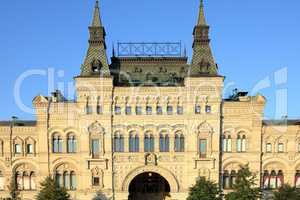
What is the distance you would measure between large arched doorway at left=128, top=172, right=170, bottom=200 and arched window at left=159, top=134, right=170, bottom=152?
246 inches

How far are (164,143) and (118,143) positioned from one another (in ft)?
20.1

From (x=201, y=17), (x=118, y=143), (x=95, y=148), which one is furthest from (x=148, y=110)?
(x=201, y=17)

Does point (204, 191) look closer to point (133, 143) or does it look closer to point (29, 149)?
point (133, 143)

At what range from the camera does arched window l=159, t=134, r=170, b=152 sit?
39375mm

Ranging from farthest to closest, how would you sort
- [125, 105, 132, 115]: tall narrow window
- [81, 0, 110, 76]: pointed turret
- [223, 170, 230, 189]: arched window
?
[223, 170, 230, 189]: arched window, [81, 0, 110, 76]: pointed turret, [125, 105, 132, 115]: tall narrow window

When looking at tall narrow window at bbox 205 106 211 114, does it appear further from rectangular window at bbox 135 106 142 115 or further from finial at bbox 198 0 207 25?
finial at bbox 198 0 207 25

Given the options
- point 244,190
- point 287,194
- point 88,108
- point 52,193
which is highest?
point 88,108

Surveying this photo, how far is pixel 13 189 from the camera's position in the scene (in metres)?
38.3

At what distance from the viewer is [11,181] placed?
134 ft

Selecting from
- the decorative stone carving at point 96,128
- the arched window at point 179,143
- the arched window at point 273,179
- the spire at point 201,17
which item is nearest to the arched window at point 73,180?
the decorative stone carving at point 96,128

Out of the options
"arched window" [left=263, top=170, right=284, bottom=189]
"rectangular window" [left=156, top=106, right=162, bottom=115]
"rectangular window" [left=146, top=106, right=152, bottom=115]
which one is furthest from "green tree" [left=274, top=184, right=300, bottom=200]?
"rectangular window" [left=146, top=106, right=152, bottom=115]

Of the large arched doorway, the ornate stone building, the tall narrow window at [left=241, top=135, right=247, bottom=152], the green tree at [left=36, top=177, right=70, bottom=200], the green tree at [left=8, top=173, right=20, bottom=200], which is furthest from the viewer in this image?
the large arched doorway

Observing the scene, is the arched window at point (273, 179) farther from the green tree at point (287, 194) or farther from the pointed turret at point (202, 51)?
the pointed turret at point (202, 51)

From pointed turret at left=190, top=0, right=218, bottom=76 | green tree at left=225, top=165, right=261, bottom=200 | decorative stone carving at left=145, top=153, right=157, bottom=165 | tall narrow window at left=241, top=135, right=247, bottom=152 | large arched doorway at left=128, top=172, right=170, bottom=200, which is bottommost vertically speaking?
large arched doorway at left=128, top=172, right=170, bottom=200
